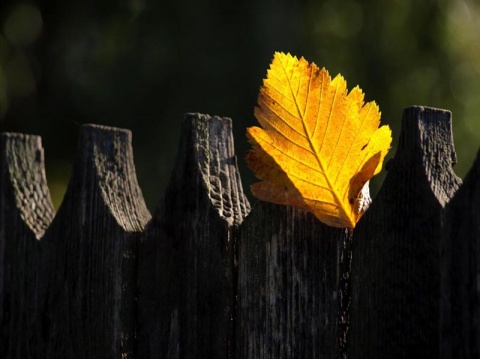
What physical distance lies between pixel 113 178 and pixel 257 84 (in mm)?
6389

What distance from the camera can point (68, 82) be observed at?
7824 mm

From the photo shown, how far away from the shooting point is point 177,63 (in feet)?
25.9

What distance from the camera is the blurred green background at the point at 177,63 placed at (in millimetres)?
7738

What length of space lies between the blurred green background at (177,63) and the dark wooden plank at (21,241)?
5.72m

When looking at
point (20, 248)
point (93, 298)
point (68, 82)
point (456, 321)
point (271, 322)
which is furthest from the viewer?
point (68, 82)

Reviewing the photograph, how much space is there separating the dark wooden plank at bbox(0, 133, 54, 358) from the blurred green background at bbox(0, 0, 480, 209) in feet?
18.8

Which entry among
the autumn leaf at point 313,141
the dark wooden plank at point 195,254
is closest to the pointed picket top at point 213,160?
the dark wooden plank at point 195,254

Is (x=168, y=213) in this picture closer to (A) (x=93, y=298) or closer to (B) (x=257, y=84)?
(A) (x=93, y=298)

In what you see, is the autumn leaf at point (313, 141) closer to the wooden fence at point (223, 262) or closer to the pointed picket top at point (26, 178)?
the wooden fence at point (223, 262)

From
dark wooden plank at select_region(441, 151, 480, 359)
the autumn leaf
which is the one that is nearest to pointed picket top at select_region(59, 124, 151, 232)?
the autumn leaf

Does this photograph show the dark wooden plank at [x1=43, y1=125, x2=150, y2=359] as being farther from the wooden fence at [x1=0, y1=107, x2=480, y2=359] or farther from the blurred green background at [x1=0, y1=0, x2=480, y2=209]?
the blurred green background at [x1=0, y1=0, x2=480, y2=209]

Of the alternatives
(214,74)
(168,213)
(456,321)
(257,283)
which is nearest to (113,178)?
(168,213)

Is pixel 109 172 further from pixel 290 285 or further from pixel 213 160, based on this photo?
pixel 290 285

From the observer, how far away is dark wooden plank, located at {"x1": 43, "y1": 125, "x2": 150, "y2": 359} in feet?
5.52
